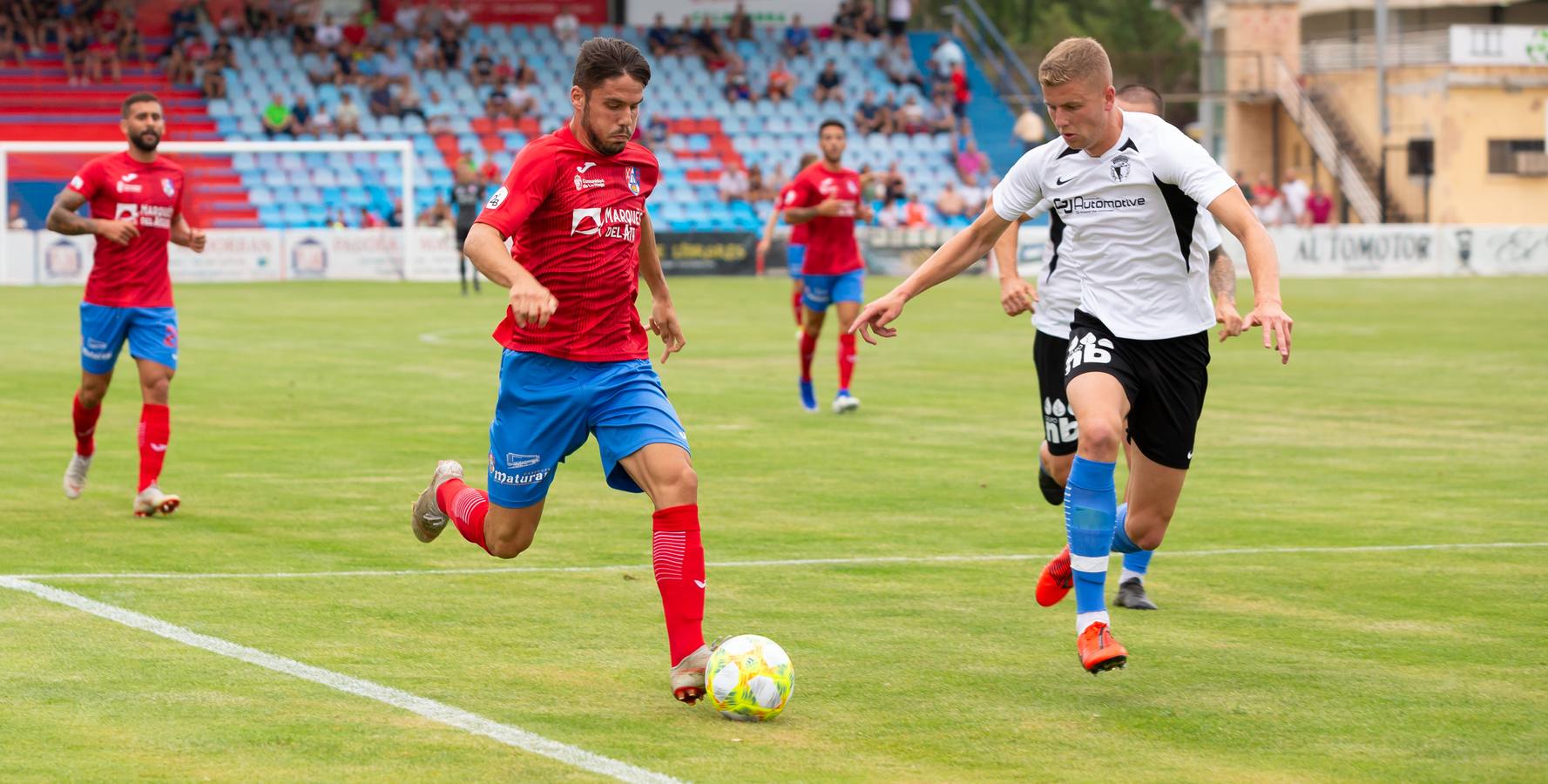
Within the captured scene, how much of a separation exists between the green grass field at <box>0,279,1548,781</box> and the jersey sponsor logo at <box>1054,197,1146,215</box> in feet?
5.25

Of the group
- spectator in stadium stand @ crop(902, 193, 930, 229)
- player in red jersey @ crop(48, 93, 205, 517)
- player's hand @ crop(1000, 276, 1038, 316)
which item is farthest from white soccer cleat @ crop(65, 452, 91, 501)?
spectator in stadium stand @ crop(902, 193, 930, 229)

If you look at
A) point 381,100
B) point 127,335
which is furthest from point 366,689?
point 381,100

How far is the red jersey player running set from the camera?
6418 mm

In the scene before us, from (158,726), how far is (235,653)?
111 cm

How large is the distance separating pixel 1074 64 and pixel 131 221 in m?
6.03

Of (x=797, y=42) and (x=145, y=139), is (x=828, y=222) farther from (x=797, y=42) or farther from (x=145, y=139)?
(x=797, y=42)

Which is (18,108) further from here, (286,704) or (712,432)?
(286,704)

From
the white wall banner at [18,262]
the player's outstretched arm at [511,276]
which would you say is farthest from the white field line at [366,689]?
the white wall banner at [18,262]

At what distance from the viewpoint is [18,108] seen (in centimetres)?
4400

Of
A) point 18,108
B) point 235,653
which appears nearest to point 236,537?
point 235,653

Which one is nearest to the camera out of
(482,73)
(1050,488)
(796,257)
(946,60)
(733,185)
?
(1050,488)

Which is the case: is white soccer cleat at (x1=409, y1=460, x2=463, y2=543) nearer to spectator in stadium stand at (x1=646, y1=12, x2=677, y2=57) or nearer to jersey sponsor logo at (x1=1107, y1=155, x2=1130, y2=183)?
jersey sponsor logo at (x1=1107, y1=155, x2=1130, y2=183)

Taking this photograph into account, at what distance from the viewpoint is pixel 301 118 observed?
45156 millimetres

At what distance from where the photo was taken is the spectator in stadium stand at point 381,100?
4706 cm
